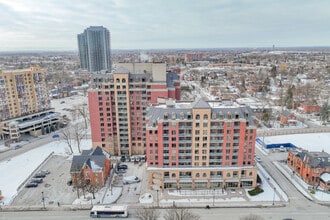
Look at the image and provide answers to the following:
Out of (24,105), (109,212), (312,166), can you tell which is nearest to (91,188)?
(109,212)

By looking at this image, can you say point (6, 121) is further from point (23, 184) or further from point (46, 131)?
point (23, 184)

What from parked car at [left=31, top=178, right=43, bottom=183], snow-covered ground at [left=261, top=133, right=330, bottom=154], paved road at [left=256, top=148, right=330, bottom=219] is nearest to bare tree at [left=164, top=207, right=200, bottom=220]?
paved road at [left=256, top=148, right=330, bottom=219]

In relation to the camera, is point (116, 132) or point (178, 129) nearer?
point (178, 129)

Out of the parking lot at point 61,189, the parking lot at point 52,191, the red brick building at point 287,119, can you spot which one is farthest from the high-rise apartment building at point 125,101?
the red brick building at point 287,119

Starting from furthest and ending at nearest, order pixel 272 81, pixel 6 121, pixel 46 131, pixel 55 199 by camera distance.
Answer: pixel 272 81, pixel 46 131, pixel 6 121, pixel 55 199

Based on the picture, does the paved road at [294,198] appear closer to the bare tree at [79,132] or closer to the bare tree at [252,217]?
the bare tree at [252,217]

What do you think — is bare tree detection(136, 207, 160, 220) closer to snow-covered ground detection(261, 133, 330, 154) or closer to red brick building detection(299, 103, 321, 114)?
snow-covered ground detection(261, 133, 330, 154)

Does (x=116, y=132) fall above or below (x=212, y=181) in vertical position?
above

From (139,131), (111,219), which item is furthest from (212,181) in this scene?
(139,131)
